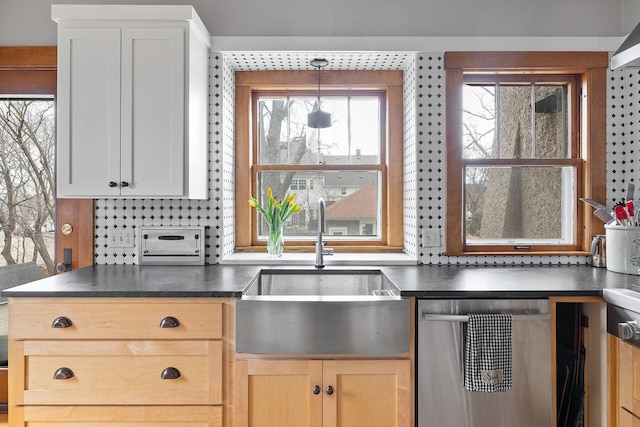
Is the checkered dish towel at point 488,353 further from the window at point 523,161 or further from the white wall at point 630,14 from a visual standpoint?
the white wall at point 630,14

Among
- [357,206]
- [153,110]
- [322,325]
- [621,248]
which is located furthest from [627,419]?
[153,110]

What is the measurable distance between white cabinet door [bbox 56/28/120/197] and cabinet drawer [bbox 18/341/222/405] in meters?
0.77

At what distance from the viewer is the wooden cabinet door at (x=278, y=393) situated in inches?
67.3

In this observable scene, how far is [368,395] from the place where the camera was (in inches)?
67.9

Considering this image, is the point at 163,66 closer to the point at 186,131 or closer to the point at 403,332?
the point at 186,131

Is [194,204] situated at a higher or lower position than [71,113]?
lower

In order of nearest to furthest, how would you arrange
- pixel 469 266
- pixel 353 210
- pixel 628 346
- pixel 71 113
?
1. pixel 628 346
2. pixel 71 113
3. pixel 469 266
4. pixel 353 210

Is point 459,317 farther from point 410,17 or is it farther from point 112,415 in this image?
point 410,17

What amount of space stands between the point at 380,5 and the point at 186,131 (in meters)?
1.26

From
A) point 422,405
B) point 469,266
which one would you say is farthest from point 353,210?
point 422,405

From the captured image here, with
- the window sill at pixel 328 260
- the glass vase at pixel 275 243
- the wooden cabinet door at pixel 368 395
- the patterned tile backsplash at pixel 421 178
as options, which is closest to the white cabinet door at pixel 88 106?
the patterned tile backsplash at pixel 421 178

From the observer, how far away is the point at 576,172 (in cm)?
252

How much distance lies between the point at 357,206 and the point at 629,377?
1.59m

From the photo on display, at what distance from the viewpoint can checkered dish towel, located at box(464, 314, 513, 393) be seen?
169cm
